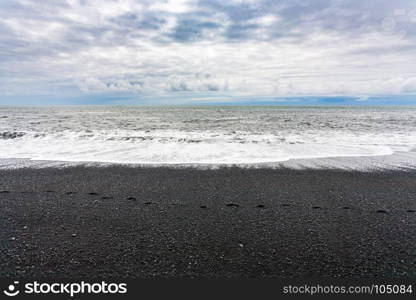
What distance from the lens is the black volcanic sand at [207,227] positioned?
11.5 feet

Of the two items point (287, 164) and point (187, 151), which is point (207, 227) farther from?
point (187, 151)

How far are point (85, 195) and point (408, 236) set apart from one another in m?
6.72

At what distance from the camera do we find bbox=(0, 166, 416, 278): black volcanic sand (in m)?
3.51

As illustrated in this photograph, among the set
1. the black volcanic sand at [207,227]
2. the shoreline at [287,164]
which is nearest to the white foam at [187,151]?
the shoreline at [287,164]

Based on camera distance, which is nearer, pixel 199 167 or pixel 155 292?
pixel 155 292

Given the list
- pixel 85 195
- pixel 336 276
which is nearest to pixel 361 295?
pixel 336 276

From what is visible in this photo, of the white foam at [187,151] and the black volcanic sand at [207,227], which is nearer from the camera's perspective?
the black volcanic sand at [207,227]

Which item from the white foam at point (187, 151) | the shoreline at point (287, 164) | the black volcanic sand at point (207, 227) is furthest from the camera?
the white foam at point (187, 151)

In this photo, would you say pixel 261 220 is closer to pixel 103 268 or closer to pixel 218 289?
pixel 218 289

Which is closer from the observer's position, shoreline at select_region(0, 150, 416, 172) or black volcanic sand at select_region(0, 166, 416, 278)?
black volcanic sand at select_region(0, 166, 416, 278)

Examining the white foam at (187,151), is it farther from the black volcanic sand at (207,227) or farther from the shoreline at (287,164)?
the black volcanic sand at (207,227)

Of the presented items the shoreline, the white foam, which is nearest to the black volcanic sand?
the shoreline

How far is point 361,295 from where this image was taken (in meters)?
3.13

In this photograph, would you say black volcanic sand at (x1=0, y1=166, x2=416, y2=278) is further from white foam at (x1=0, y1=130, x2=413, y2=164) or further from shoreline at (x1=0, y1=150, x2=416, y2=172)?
white foam at (x1=0, y1=130, x2=413, y2=164)
